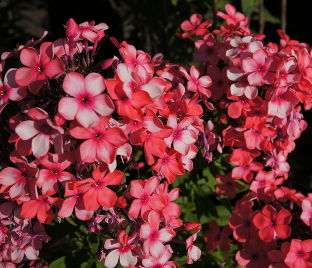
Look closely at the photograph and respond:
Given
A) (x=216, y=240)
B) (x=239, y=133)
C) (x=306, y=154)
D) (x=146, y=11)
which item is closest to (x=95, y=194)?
(x=239, y=133)

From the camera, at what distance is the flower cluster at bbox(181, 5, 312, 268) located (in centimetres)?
108

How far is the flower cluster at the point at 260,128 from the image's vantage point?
1.08 metres

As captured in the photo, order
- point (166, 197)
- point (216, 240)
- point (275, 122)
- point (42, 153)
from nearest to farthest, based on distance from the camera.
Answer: point (42, 153) < point (166, 197) < point (275, 122) < point (216, 240)

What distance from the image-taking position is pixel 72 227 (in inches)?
49.0

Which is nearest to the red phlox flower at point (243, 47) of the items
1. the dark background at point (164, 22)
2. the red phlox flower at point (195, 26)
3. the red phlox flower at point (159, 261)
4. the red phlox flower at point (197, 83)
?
the red phlox flower at point (197, 83)

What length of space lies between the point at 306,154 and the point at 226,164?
4.20 ft

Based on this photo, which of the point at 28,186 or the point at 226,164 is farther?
the point at 226,164

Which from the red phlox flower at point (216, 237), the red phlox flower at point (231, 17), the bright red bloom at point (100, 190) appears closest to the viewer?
the bright red bloom at point (100, 190)

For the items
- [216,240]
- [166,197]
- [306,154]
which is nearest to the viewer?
[166,197]

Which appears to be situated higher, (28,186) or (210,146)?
(28,186)

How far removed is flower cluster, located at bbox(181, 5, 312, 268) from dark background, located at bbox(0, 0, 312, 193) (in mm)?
459

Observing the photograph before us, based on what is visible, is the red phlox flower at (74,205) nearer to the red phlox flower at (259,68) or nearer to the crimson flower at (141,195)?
the crimson flower at (141,195)

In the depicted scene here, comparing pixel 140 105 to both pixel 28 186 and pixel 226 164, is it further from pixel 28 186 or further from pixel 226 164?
pixel 226 164

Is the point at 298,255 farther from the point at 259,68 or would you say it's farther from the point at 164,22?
the point at 164,22
